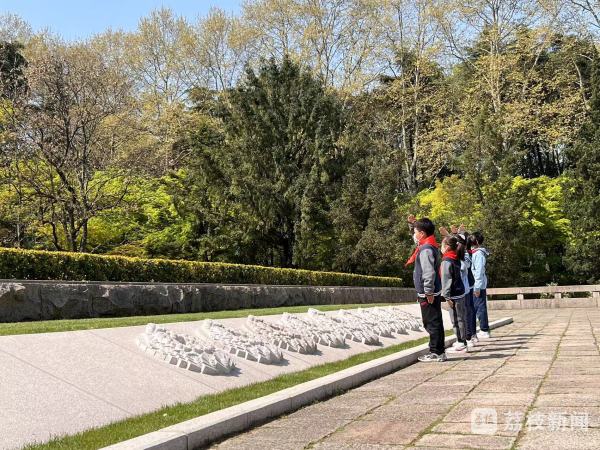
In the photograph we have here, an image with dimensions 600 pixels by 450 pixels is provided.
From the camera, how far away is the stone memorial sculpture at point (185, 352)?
653cm

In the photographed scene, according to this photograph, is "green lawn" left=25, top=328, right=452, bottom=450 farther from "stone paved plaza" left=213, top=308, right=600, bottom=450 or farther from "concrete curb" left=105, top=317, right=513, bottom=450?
"stone paved plaza" left=213, top=308, right=600, bottom=450

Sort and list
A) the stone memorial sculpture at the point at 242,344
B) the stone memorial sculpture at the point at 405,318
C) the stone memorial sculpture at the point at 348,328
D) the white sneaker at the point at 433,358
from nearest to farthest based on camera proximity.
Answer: the stone memorial sculpture at the point at 242,344 < the white sneaker at the point at 433,358 < the stone memorial sculpture at the point at 348,328 < the stone memorial sculpture at the point at 405,318

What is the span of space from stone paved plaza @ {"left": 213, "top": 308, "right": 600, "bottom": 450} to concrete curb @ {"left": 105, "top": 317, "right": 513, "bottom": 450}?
0.37 ft

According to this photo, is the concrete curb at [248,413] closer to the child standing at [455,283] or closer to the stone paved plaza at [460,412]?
the stone paved plaza at [460,412]

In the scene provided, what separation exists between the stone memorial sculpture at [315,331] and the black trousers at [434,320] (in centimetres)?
136

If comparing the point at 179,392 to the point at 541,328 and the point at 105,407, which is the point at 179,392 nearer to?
the point at 105,407

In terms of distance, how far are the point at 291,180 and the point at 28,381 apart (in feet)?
78.9

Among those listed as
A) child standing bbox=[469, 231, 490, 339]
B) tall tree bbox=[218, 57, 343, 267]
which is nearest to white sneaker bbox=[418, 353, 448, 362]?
child standing bbox=[469, 231, 490, 339]

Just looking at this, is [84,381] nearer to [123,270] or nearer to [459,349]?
[459,349]

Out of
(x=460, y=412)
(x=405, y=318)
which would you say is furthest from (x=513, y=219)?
(x=460, y=412)

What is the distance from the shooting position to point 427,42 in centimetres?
4028

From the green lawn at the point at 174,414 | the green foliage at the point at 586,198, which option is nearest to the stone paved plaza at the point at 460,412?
the green lawn at the point at 174,414

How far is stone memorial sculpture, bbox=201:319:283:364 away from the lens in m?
7.48

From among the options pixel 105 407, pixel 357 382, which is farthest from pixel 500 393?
pixel 105 407
